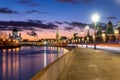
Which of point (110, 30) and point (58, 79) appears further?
point (110, 30)

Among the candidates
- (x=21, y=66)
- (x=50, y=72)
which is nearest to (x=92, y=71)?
(x=50, y=72)

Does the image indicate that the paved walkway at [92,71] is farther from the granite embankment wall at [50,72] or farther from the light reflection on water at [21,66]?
the light reflection on water at [21,66]

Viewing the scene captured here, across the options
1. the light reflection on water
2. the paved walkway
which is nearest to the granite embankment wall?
the paved walkway

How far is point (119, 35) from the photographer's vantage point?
96.1 meters

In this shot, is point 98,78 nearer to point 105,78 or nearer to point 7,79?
point 105,78

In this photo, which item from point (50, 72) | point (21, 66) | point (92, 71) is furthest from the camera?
point (21, 66)

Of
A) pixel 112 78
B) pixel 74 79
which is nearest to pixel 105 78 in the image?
pixel 112 78

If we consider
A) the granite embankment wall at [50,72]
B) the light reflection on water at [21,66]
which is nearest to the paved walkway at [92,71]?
the granite embankment wall at [50,72]

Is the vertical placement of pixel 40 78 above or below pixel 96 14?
below

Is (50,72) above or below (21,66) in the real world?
above

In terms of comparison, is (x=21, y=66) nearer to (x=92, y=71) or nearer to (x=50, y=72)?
(x=92, y=71)

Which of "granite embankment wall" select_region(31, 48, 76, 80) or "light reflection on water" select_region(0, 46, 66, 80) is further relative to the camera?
"light reflection on water" select_region(0, 46, 66, 80)

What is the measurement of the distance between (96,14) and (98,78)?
5670 cm

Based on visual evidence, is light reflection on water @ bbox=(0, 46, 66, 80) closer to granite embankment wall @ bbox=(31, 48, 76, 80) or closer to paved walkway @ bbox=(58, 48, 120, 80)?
paved walkway @ bbox=(58, 48, 120, 80)
